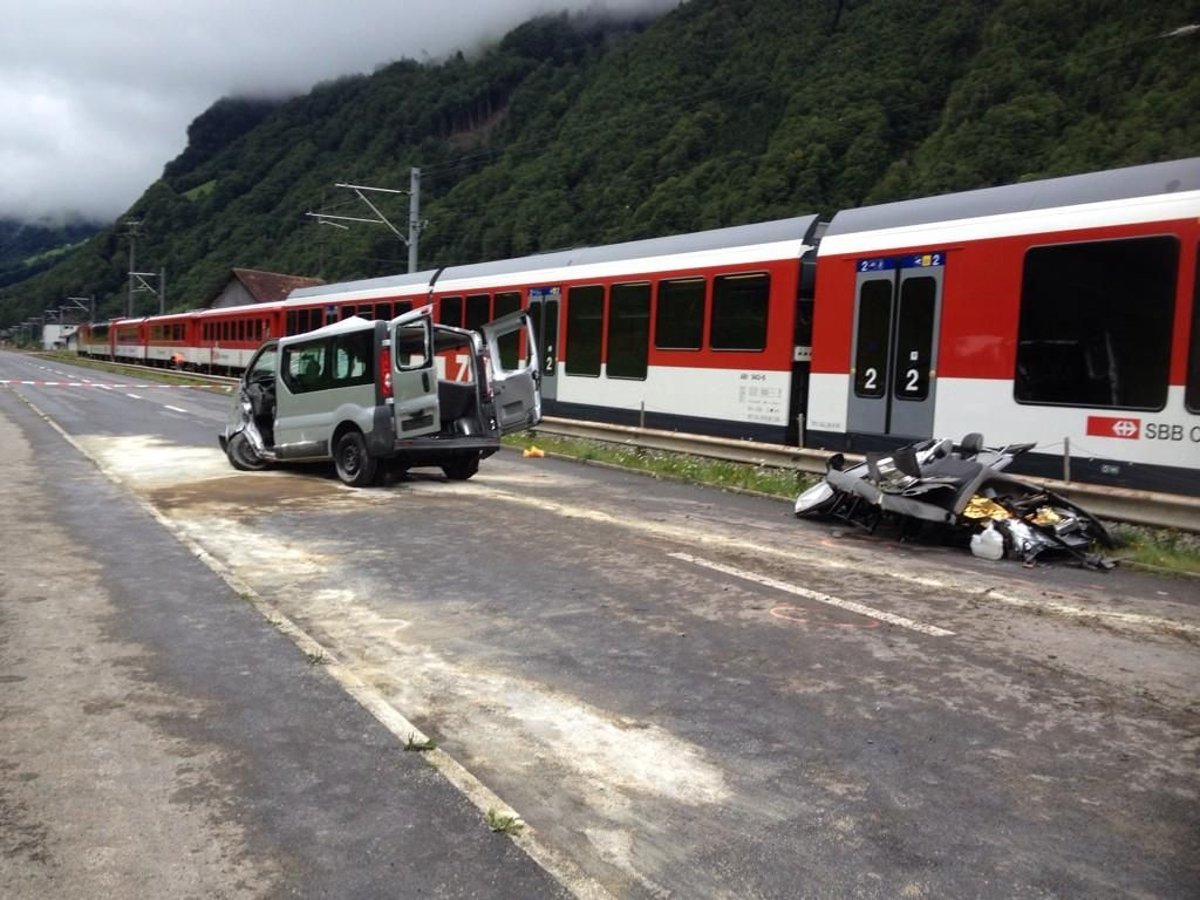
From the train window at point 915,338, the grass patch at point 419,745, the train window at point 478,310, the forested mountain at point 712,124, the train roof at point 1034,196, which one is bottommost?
the grass patch at point 419,745

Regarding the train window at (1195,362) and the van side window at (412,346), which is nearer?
the train window at (1195,362)

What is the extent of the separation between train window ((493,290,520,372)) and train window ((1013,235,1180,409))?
11.1 meters

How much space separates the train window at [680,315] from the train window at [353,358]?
546cm

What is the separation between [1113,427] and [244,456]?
10491mm

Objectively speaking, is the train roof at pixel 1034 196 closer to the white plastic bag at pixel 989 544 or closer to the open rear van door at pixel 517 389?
the white plastic bag at pixel 989 544

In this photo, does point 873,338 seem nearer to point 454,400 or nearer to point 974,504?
point 974,504

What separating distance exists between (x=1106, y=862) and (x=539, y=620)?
3.49m

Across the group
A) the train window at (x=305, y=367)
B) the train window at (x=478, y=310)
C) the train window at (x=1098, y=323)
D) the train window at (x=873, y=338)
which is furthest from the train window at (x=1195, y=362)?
the train window at (x=478, y=310)

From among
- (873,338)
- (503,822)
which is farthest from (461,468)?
(503,822)

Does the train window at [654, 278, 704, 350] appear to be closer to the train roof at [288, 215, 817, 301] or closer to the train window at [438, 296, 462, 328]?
the train roof at [288, 215, 817, 301]

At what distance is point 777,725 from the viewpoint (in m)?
4.41

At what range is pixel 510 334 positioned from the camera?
773 inches

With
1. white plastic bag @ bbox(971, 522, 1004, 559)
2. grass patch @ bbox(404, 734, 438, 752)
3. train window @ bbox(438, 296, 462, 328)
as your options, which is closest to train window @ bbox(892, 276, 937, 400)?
white plastic bag @ bbox(971, 522, 1004, 559)

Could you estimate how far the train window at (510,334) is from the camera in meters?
19.7
